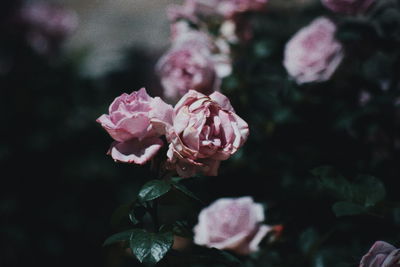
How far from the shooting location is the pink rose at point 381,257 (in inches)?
30.2

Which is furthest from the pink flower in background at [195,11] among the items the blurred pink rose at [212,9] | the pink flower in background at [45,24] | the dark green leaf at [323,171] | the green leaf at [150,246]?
the pink flower in background at [45,24]

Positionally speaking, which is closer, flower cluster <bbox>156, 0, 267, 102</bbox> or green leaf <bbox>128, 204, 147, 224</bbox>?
green leaf <bbox>128, 204, 147, 224</bbox>

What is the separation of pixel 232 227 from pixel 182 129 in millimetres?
386

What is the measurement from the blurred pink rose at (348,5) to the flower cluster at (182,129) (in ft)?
1.92

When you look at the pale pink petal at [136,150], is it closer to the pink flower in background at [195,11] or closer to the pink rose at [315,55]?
the pink rose at [315,55]

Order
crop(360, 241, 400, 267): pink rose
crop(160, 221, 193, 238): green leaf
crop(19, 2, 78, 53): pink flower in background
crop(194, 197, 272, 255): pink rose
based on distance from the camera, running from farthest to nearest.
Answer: crop(19, 2, 78, 53): pink flower in background < crop(194, 197, 272, 255): pink rose < crop(160, 221, 193, 238): green leaf < crop(360, 241, 400, 267): pink rose

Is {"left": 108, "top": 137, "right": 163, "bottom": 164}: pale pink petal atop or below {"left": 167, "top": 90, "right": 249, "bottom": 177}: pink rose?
below

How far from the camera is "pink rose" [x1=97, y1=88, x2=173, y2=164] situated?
2.75 feet

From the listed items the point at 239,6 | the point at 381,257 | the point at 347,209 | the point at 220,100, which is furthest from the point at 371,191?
the point at 239,6

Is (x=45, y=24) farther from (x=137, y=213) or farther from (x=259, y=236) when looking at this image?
(x=137, y=213)

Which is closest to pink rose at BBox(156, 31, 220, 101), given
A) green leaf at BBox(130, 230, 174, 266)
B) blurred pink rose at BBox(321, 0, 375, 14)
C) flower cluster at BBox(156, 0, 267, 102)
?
flower cluster at BBox(156, 0, 267, 102)

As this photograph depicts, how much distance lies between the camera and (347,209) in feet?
3.00

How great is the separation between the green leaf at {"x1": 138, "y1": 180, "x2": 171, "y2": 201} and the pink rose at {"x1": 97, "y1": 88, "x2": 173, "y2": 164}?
40 millimetres

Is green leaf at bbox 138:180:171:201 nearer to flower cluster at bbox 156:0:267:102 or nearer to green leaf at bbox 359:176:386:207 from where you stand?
green leaf at bbox 359:176:386:207
